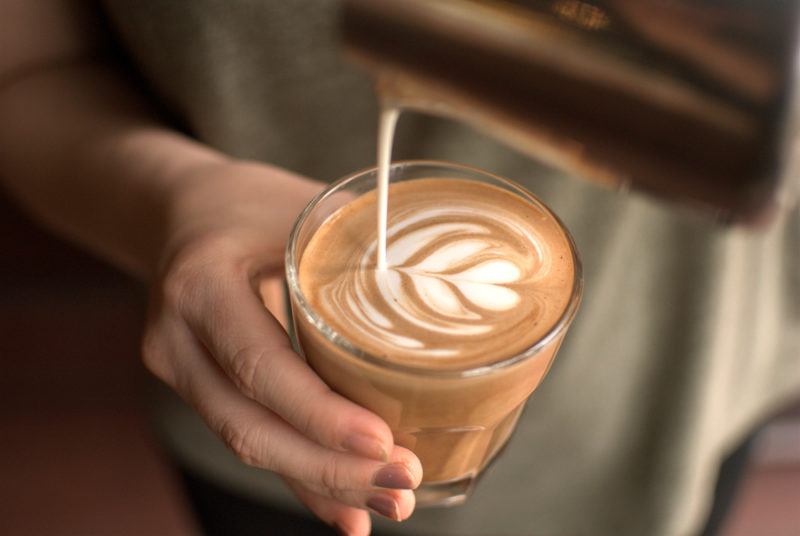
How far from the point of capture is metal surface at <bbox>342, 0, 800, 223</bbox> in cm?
44

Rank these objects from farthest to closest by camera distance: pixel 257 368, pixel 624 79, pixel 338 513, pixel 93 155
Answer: pixel 93 155, pixel 338 513, pixel 257 368, pixel 624 79

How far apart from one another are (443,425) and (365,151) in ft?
1.32

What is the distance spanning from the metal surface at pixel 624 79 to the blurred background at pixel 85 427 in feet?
4.43

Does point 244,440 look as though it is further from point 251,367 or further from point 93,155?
point 93,155

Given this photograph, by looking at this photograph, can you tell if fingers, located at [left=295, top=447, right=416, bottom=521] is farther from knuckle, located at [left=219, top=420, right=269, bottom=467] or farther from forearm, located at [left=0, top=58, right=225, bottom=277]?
forearm, located at [left=0, top=58, right=225, bottom=277]

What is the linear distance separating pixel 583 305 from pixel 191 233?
47 centimetres

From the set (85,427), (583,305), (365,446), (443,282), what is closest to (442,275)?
(443,282)

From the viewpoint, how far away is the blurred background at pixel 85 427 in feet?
5.77

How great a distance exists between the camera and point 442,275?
0.64 metres

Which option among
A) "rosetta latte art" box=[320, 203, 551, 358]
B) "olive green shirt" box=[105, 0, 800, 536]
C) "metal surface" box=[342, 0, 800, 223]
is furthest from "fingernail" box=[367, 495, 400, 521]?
"olive green shirt" box=[105, 0, 800, 536]

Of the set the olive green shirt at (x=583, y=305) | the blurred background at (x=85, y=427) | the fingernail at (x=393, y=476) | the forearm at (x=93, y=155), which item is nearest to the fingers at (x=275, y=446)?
the fingernail at (x=393, y=476)

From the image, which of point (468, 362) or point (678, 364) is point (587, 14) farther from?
point (678, 364)

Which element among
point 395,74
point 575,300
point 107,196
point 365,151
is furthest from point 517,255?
point 107,196

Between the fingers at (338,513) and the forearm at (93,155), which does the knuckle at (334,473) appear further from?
the forearm at (93,155)
